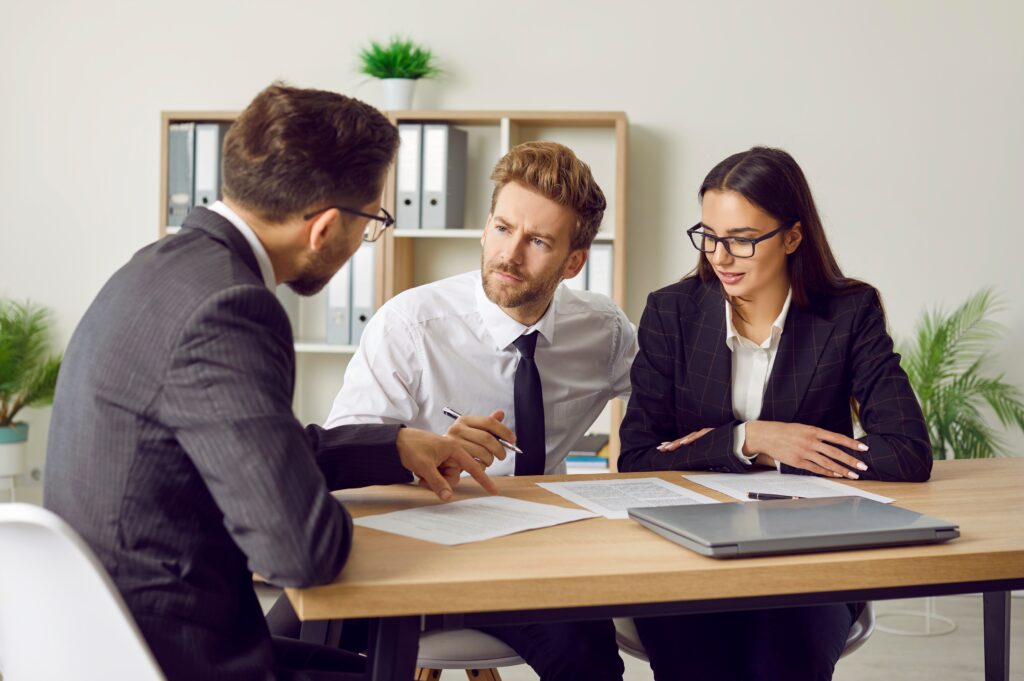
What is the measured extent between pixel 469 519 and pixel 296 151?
52 cm

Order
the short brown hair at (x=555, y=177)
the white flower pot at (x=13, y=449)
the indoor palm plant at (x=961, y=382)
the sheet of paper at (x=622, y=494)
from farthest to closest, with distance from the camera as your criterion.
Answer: the white flower pot at (x=13, y=449)
the indoor palm plant at (x=961, y=382)
the short brown hair at (x=555, y=177)
the sheet of paper at (x=622, y=494)

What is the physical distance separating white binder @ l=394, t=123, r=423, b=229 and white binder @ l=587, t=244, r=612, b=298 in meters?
0.62

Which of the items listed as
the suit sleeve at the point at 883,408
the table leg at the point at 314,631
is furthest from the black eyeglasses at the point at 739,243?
the table leg at the point at 314,631

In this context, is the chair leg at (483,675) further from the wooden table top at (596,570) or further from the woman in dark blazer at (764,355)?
the wooden table top at (596,570)

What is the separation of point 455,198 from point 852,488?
2.25 meters

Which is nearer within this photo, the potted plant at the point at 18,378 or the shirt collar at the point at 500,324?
the shirt collar at the point at 500,324

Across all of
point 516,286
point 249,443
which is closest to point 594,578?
point 249,443

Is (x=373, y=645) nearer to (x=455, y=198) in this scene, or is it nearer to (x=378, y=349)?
(x=378, y=349)

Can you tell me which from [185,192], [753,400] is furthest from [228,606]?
[185,192]

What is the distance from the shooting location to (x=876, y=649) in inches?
121

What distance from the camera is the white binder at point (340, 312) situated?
140 inches

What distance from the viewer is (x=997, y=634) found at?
1889 mm

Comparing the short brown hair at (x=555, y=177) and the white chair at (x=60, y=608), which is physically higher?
the short brown hair at (x=555, y=177)

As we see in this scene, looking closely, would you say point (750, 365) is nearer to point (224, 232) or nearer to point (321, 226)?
point (321, 226)
